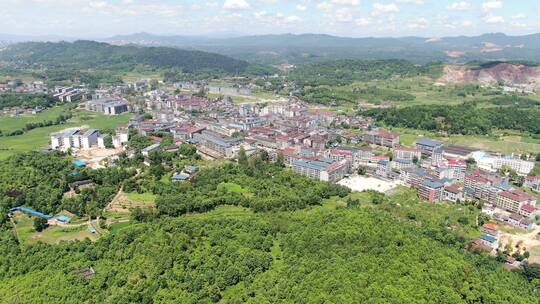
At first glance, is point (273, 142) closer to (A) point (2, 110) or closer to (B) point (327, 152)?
(B) point (327, 152)

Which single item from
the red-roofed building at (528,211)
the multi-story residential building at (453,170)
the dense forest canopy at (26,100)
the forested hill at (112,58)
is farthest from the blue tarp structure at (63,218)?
the forested hill at (112,58)

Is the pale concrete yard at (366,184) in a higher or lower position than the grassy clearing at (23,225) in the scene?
higher

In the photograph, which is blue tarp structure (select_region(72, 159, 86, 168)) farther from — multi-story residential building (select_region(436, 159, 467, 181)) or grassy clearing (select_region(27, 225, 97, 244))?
multi-story residential building (select_region(436, 159, 467, 181))

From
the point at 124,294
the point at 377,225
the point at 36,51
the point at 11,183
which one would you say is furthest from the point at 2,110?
the point at 36,51

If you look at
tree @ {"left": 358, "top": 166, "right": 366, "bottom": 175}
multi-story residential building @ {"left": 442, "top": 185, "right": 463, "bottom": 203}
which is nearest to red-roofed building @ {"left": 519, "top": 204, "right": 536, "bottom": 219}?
multi-story residential building @ {"left": 442, "top": 185, "right": 463, "bottom": 203}


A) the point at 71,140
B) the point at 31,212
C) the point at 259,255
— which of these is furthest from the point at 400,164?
the point at 71,140

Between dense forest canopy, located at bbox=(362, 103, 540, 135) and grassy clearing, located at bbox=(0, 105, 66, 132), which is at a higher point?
dense forest canopy, located at bbox=(362, 103, 540, 135)

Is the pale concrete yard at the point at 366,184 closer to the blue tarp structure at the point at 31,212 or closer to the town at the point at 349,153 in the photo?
the town at the point at 349,153
